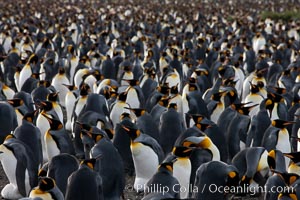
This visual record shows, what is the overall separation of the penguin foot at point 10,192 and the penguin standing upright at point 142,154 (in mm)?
1213

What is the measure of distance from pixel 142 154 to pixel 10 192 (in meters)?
1.37

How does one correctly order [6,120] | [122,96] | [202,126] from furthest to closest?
[122,96], [6,120], [202,126]

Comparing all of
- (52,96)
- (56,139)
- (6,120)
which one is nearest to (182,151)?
(56,139)

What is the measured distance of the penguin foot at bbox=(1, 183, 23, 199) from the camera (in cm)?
540

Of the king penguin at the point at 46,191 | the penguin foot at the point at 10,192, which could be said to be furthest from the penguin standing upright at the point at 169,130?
the king penguin at the point at 46,191

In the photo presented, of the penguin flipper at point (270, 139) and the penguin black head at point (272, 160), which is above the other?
the penguin black head at point (272, 160)

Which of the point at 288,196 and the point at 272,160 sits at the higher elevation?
the point at 288,196

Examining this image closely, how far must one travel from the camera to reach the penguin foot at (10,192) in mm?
5402

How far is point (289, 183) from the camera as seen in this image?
4.35 metres

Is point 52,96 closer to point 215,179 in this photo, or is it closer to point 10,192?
point 10,192

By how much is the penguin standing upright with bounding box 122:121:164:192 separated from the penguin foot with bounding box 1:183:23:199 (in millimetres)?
1213

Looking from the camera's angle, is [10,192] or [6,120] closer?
[10,192]

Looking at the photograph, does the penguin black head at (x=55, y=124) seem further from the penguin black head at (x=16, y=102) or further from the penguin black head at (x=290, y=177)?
the penguin black head at (x=290, y=177)

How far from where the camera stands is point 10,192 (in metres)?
5.44
